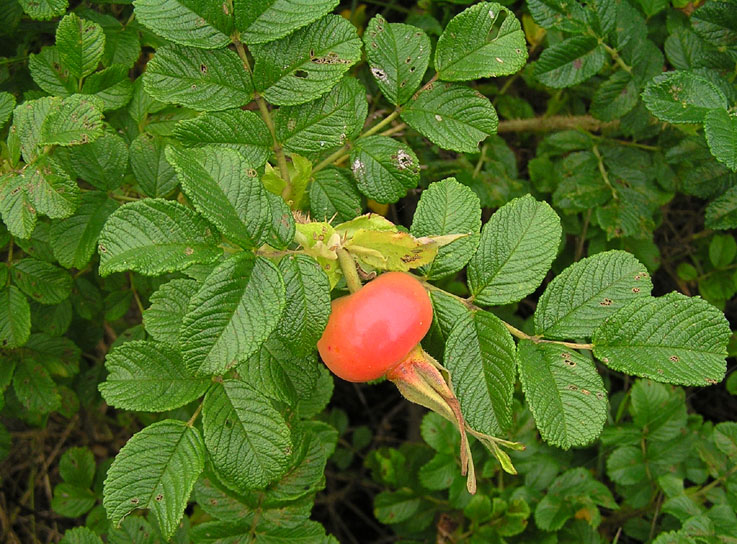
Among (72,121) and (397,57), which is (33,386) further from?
(397,57)

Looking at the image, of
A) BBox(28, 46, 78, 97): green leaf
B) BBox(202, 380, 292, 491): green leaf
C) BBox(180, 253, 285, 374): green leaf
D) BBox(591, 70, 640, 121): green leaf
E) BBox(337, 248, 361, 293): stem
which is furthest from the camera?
BBox(591, 70, 640, 121): green leaf

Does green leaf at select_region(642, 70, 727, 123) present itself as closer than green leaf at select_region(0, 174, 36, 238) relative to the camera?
No

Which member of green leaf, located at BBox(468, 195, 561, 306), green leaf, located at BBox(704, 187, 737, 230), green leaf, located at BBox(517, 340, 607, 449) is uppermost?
green leaf, located at BBox(468, 195, 561, 306)

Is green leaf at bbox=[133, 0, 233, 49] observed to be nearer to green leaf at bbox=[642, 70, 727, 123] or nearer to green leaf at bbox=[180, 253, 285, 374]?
green leaf at bbox=[180, 253, 285, 374]

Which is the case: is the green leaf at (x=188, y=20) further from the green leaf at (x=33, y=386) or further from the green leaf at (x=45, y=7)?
the green leaf at (x=33, y=386)

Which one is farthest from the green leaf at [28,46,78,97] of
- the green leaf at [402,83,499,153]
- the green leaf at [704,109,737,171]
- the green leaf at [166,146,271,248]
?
the green leaf at [704,109,737,171]

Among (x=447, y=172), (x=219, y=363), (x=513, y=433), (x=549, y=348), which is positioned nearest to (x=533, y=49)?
(x=447, y=172)

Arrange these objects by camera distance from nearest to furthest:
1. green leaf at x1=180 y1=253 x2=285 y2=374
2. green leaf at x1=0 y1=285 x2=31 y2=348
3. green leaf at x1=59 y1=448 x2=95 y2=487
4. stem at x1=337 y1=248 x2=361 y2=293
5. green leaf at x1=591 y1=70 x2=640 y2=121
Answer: green leaf at x1=180 y1=253 x2=285 y2=374, stem at x1=337 y1=248 x2=361 y2=293, green leaf at x1=0 y1=285 x2=31 y2=348, green leaf at x1=591 y1=70 x2=640 y2=121, green leaf at x1=59 y1=448 x2=95 y2=487
